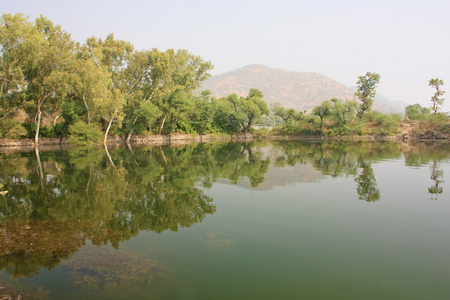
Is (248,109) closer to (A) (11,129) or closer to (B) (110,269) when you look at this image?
(A) (11,129)

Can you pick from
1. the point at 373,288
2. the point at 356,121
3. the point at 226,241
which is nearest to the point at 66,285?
the point at 226,241

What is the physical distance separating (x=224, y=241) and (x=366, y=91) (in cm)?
7813

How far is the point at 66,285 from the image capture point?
16.7 ft

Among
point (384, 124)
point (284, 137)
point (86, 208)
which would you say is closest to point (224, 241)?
point (86, 208)

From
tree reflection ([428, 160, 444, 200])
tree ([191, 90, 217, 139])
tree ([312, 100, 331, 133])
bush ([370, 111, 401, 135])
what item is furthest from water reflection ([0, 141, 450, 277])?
bush ([370, 111, 401, 135])

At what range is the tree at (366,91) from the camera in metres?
73.6

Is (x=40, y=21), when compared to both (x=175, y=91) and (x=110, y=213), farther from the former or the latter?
(x=110, y=213)

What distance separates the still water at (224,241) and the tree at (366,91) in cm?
6662

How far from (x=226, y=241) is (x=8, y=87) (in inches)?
1555

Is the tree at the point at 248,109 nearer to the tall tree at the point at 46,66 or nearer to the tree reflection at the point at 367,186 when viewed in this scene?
the tall tree at the point at 46,66

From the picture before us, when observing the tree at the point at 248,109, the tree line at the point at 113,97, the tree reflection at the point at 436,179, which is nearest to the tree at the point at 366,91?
the tree line at the point at 113,97

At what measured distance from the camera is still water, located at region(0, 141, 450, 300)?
5.05 metres

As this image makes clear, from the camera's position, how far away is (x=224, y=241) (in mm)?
7027

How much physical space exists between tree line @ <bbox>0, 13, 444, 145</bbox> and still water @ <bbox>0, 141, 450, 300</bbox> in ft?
91.3
